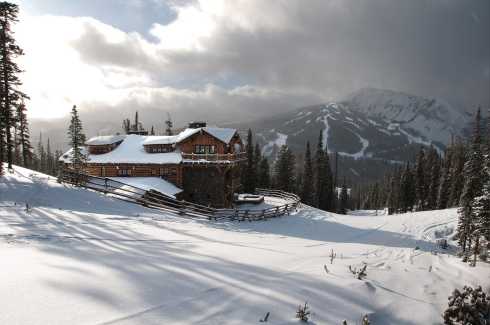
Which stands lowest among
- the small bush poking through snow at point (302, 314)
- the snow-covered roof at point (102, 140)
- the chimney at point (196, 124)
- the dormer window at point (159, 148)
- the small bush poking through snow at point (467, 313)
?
the small bush poking through snow at point (467, 313)

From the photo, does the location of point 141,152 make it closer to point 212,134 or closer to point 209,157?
point 209,157

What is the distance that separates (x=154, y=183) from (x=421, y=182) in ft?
206

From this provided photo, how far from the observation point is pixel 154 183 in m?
35.6

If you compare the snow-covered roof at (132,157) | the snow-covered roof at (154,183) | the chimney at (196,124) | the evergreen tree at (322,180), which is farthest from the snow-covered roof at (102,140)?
the evergreen tree at (322,180)

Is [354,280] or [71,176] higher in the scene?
[71,176]

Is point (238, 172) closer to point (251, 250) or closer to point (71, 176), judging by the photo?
point (71, 176)

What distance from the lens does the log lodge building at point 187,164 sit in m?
37.8

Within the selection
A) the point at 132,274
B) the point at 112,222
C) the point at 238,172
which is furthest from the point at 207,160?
the point at 132,274

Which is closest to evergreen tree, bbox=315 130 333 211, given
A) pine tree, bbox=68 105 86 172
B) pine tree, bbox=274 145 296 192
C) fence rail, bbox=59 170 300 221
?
pine tree, bbox=274 145 296 192

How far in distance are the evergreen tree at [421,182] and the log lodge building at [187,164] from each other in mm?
50004

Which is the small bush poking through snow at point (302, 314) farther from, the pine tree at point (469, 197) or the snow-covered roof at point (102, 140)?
the snow-covered roof at point (102, 140)

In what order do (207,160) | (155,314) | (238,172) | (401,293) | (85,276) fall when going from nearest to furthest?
(155,314) < (85,276) < (401,293) < (207,160) < (238,172)

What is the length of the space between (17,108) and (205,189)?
70.8ft

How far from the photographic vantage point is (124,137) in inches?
1766
